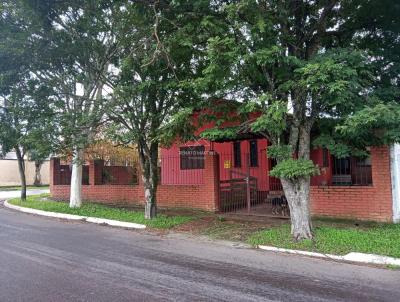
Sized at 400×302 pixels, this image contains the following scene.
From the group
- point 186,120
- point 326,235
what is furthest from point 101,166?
point 326,235

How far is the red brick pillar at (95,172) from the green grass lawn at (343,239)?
38.1 ft

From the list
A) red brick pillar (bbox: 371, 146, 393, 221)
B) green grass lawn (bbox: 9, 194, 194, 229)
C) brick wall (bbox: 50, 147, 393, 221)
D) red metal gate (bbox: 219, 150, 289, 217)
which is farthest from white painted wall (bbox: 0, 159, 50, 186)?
red brick pillar (bbox: 371, 146, 393, 221)

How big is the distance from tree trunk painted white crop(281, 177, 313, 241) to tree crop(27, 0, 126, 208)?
602cm

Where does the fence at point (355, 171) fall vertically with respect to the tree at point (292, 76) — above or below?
below

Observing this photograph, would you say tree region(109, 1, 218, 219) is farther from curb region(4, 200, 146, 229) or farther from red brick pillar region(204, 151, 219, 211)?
→ red brick pillar region(204, 151, 219, 211)

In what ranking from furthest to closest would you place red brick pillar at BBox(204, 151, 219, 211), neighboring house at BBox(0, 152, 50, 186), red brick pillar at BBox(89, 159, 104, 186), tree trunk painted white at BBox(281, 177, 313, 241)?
1. neighboring house at BBox(0, 152, 50, 186)
2. red brick pillar at BBox(89, 159, 104, 186)
3. red brick pillar at BBox(204, 151, 219, 211)
4. tree trunk painted white at BBox(281, 177, 313, 241)

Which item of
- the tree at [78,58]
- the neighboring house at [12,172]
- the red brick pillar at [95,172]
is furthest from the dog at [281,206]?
the neighboring house at [12,172]

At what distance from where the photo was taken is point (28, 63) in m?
12.8

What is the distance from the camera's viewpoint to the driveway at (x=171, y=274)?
5391mm

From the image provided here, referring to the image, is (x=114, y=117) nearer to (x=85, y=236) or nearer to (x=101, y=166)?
(x=85, y=236)

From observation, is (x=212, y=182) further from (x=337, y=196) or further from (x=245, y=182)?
(x=337, y=196)

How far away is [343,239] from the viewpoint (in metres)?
8.80

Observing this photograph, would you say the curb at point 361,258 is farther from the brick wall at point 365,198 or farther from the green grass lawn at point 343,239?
the brick wall at point 365,198

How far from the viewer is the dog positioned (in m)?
12.6
